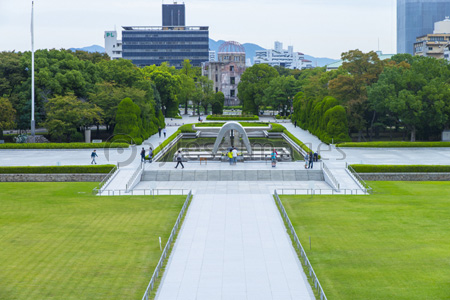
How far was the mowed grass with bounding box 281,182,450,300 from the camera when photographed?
17875mm

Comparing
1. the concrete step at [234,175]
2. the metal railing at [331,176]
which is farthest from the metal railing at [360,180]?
the concrete step at [234,175]

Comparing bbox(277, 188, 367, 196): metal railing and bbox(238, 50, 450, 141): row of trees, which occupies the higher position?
bbox(238, 50, 450, 141): row of trees

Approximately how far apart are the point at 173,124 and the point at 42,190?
5156 centimetres

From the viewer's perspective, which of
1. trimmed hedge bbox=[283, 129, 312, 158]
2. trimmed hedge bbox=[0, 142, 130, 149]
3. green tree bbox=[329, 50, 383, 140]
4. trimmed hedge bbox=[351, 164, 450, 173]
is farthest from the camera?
green tree bbox=[329, 50, 383, 140]

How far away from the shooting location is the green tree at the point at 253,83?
101312 millimetres

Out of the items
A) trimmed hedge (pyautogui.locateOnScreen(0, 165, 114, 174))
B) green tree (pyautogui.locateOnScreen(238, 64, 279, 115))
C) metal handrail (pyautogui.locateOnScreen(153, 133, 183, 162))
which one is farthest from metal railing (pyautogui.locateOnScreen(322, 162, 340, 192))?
green tree (pyautogui.locateOnScreen(238, 64, 279, 115))

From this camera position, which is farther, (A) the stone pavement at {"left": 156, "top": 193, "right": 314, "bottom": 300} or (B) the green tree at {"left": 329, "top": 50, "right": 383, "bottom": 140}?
(B) the green tree at {"left": 329, "top": 50, "right": 383, "bottom": 140}

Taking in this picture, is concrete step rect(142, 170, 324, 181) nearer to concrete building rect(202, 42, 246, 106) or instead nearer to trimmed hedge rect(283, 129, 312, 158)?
trimmed hedge rect(283, 129, 312, 158)

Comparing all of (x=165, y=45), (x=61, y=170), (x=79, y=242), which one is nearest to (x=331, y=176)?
(x=61, y=170)

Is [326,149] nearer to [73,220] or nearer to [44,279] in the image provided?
[73,220]

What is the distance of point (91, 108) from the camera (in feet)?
193

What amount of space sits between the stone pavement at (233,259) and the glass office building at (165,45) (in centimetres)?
15682

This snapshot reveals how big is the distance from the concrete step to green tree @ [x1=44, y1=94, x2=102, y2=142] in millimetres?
18339

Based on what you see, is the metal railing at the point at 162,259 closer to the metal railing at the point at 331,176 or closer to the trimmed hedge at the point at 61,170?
the metal railing at the point at 331,176
